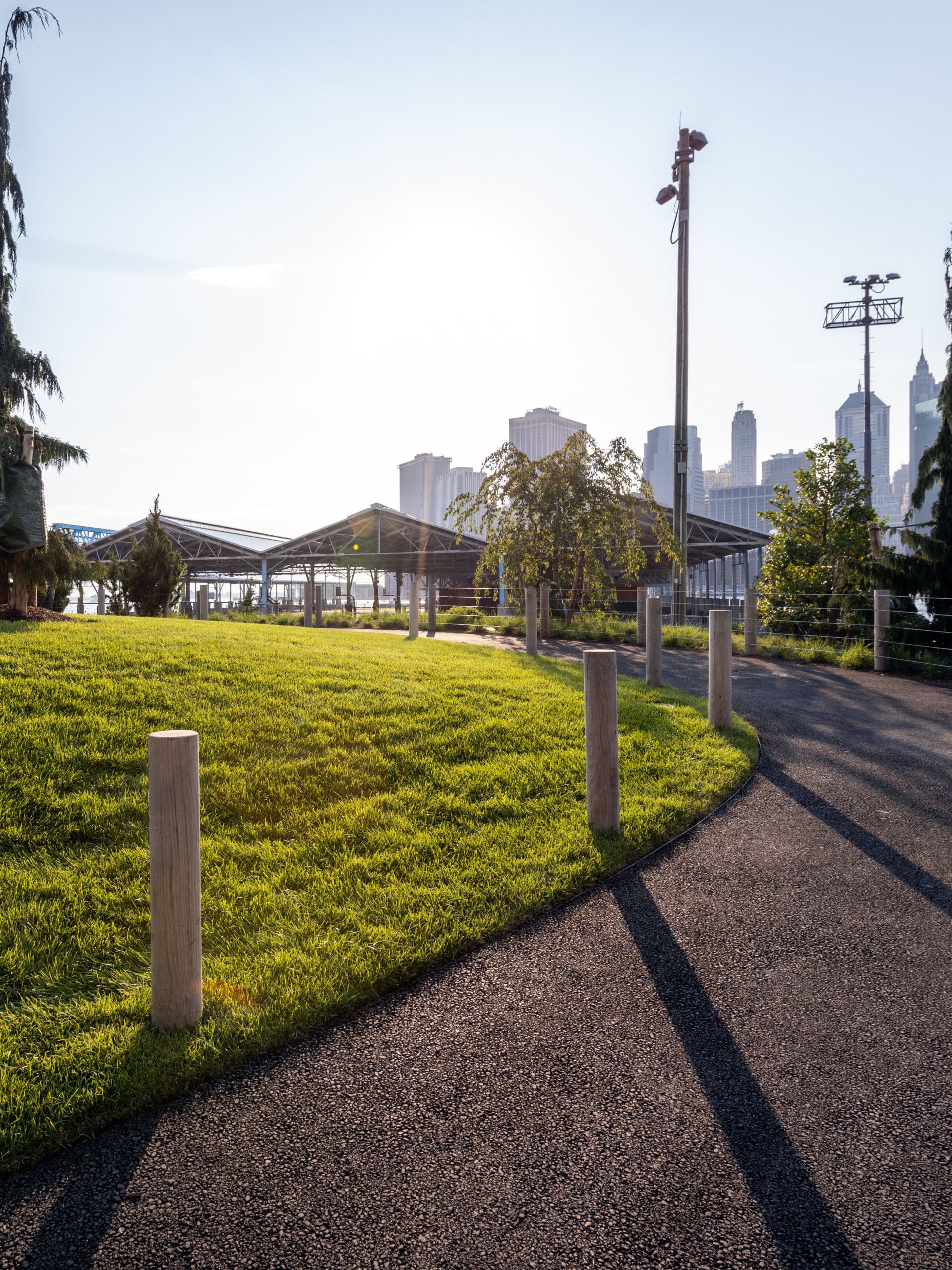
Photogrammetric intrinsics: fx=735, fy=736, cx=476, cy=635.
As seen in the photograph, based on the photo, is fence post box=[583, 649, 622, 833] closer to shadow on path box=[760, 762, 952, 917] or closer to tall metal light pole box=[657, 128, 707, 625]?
shadow on path box=[760, 762, 952, 917]

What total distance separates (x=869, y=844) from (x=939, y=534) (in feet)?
30.0

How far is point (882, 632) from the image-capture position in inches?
443

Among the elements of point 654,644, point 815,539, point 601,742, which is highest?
point 815,539

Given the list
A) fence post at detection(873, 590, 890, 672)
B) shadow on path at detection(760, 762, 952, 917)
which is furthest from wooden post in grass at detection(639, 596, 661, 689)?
fence post at detection(873, 590, 890, 672)

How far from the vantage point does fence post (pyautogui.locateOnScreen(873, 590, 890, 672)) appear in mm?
11242

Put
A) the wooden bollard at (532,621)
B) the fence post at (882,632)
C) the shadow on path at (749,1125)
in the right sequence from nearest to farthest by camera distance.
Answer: the shadow on path at (749,1125)
the fence post at (882,632)
the wooden bollard at (532,621)

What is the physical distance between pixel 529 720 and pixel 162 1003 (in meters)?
4.34

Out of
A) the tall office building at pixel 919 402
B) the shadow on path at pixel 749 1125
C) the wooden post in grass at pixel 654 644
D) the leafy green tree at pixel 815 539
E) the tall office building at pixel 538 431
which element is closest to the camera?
the shadow on path at pixel 749 1125

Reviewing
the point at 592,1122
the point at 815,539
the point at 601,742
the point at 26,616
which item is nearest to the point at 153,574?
the point at 26,616

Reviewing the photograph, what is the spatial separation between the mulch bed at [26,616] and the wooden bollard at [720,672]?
25.5ft

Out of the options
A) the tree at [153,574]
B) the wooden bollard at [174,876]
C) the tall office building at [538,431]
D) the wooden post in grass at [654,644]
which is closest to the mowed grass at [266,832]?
the wooden bollard at [174,876]

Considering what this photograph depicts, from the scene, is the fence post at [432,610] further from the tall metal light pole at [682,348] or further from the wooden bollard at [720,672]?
the wooden bollard at [720,672]

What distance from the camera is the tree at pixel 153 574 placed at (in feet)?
55.1

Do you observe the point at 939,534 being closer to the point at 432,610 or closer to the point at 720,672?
the point at 720,672
